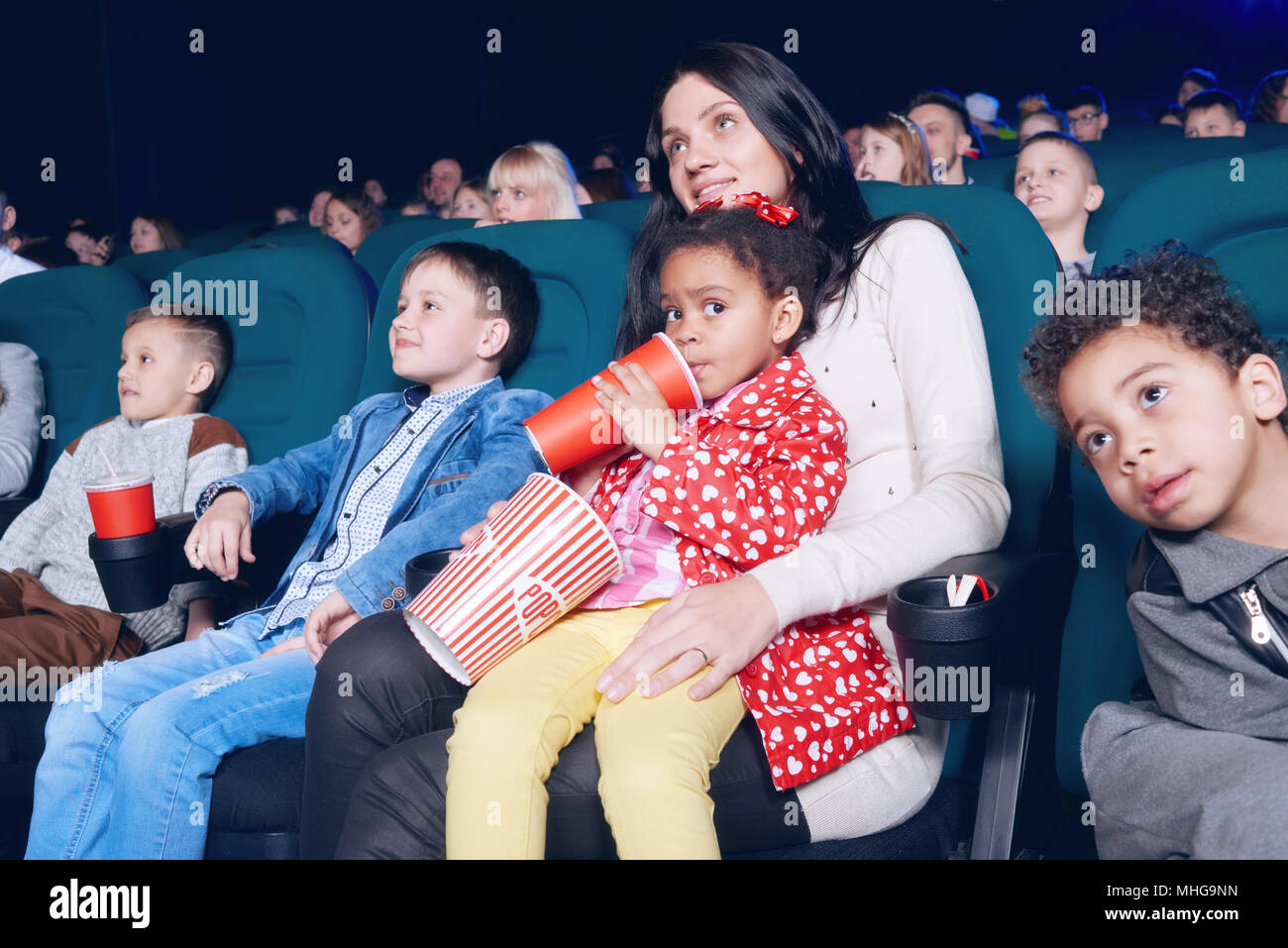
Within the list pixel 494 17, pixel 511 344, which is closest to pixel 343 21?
pixel 494 17

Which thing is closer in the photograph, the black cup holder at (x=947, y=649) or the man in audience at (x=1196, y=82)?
the black cup holder at (x=947, y=649)

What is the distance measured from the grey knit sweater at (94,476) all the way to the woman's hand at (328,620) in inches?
20.5

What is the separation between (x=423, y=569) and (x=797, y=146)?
70 cm

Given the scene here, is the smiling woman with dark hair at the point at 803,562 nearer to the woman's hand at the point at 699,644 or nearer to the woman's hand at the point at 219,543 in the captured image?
the woman's hand at the point at 699,644

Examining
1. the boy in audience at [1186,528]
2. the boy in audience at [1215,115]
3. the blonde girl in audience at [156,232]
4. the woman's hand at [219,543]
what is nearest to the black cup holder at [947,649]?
the boy in audience at [1186,528]

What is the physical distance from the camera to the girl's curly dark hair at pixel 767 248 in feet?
3.97

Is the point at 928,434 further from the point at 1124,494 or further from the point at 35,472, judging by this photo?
the point at 35,472

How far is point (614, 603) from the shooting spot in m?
1.12

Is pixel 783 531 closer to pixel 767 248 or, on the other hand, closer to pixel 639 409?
pixel 639 409

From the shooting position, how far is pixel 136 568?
1354 millimetres

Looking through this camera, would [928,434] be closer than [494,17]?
Yes

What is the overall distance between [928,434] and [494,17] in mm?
8199

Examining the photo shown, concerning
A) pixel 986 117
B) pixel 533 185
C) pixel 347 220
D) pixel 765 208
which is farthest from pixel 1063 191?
pixel 986 117

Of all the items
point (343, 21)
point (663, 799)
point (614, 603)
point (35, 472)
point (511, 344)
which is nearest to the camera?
point (663, 799)
